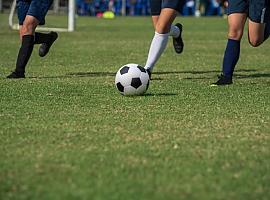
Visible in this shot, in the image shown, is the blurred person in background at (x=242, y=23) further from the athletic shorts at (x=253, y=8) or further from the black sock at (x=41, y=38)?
the black sock at (x=41, y=38)

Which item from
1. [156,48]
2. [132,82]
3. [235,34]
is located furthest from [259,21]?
[132,82]

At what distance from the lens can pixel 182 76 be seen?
9.57m

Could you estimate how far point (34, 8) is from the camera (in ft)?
28.7

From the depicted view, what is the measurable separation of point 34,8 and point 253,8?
2752mm

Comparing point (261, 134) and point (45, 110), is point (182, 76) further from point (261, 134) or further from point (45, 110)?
point (261, 134)

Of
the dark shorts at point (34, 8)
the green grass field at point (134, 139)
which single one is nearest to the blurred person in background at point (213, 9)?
the green grass field at point (134, 139)

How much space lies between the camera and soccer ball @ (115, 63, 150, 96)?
7129 mm

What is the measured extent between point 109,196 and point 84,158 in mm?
846

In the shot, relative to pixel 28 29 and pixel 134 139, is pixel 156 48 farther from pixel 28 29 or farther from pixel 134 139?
pixel 134 139

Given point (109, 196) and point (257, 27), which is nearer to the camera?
point (109, 196)

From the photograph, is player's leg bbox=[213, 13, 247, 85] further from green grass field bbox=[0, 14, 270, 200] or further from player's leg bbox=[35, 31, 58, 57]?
player's leg bbox=[35, 31, 58, 57]

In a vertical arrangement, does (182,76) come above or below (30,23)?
below

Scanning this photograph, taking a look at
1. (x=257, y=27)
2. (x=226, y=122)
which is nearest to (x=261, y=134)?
(x=226, y=122)

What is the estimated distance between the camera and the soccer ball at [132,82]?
713cm
